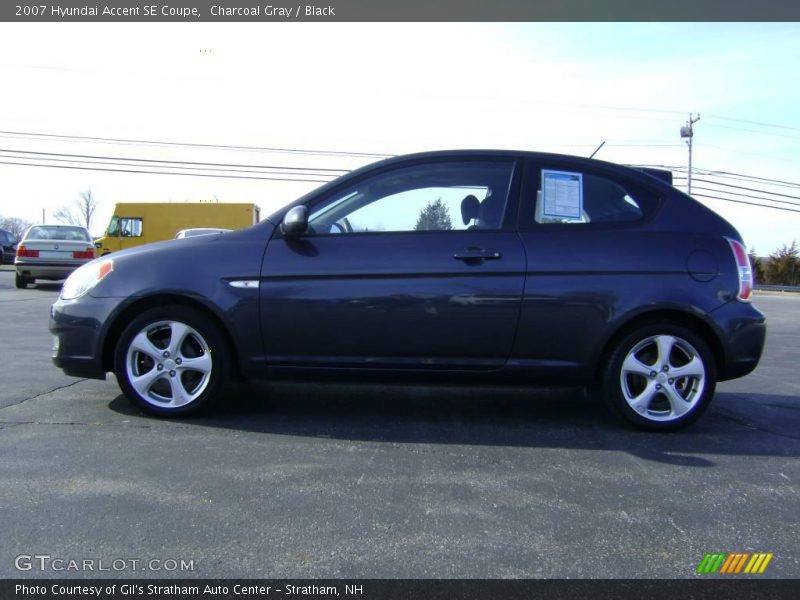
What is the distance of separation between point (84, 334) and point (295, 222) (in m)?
1.53

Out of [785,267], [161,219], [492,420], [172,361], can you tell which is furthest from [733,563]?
[785,267]

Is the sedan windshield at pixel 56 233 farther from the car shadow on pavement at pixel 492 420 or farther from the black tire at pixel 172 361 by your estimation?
the black tire at pixel 172 361

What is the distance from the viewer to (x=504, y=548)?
247 cm

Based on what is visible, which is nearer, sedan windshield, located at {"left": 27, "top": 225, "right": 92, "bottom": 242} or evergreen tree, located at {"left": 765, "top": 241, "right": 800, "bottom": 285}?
sedan windshield, located at {"left": 27, "top": 225, "right": 92, "bottom": 242}

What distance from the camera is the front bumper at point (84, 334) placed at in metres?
3.98

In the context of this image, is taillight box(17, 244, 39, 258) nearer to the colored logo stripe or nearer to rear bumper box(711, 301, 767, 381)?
rear bumper box(711, 301, 767, 381)

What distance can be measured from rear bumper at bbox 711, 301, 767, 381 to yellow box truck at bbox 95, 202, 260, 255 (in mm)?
21380

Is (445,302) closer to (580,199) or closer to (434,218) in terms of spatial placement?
(434,218)

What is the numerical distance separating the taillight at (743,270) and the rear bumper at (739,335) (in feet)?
0.18

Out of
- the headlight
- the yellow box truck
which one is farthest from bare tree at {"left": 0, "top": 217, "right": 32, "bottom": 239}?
the headlight

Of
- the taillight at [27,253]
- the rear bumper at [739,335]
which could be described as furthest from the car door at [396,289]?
the taillight at [27,253]

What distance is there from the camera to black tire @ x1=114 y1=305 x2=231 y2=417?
3963 mm
